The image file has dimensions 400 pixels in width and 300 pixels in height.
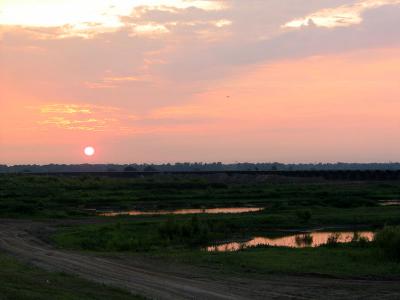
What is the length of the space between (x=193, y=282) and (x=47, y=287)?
5.70m

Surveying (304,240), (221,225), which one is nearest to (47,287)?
(304,240)

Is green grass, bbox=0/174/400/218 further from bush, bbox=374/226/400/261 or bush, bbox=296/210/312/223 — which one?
bush, bbox=374/226/400/261

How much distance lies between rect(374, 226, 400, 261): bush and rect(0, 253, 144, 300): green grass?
40.4ft

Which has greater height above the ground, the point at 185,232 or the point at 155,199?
the point at 155,199

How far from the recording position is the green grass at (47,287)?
14.1 metres

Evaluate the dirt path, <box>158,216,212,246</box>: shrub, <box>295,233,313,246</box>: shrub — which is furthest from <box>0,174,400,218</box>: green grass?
the dirt path

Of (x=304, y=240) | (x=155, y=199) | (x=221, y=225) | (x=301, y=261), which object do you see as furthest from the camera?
(x=155, y=199)

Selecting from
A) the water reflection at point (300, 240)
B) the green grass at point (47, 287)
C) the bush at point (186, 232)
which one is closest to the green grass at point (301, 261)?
the water reflection at point (300, 240)

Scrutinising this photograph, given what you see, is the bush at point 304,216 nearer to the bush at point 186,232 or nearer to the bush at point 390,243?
the bush at point 186,232

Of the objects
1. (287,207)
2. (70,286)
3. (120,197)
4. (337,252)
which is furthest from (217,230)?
(120,197)

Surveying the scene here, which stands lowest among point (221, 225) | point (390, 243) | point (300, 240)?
point (300, 240)

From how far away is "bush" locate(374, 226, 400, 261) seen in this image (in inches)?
956

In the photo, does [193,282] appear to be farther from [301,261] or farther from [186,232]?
[186,232]

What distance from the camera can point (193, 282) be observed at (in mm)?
20125
